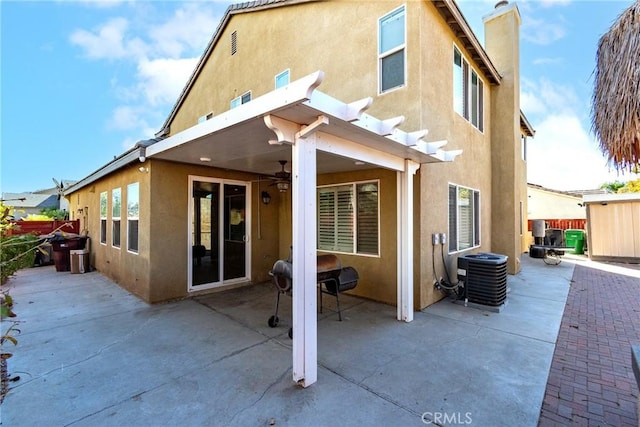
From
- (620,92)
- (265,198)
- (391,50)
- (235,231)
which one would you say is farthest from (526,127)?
Result: (235,231)

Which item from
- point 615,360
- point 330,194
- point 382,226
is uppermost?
point 330,194

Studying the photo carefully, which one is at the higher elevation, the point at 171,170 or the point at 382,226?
the point at 171,170

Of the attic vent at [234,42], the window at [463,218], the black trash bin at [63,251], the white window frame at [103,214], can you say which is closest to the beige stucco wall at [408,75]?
the attic vent at [234,42]

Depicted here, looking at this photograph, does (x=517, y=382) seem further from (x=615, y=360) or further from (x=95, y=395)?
(x=95, y=395)

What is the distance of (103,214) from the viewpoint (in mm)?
8797

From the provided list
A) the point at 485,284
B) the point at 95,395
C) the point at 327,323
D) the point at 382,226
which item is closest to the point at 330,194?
the point at 382,226

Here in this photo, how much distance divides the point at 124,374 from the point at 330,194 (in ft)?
16.3

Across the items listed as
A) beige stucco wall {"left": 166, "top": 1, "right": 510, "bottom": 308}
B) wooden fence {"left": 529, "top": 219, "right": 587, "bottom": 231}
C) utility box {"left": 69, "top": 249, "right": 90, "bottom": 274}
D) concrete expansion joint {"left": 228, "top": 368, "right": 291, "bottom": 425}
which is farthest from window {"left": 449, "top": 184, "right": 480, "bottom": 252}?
utility box {"left": 69, "top": 249, "right": 90, "bottom": 274}

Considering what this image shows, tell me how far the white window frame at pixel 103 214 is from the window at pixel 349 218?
6.38 metres

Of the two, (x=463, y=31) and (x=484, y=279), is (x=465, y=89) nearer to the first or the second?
(x=463, y=31)

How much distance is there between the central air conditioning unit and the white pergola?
1.63 m

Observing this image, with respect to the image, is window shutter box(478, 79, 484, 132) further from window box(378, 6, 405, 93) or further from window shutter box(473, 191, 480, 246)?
window box(378, 6, 405, 93)

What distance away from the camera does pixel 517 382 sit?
316 centimetres

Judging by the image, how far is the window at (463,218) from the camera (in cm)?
662
